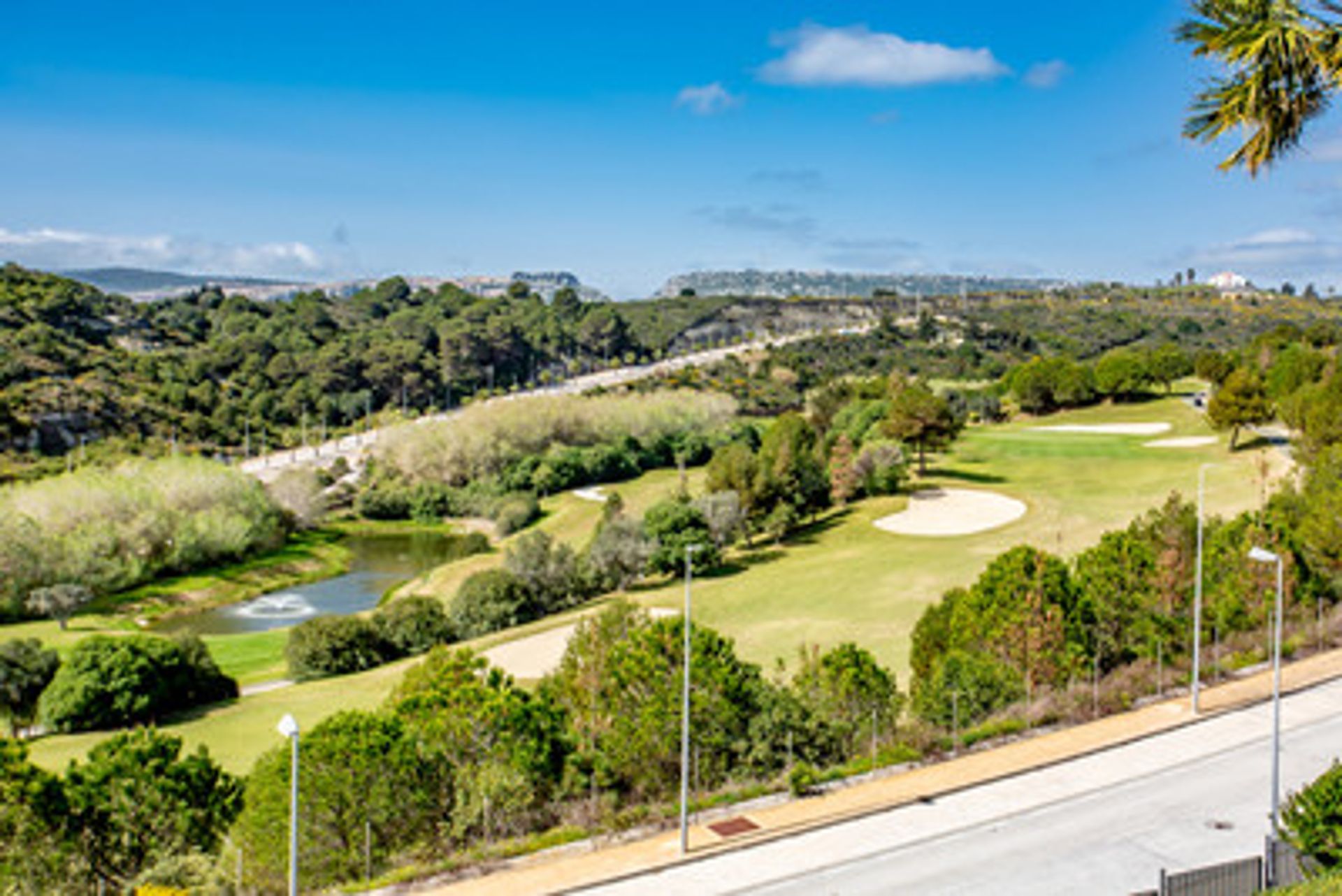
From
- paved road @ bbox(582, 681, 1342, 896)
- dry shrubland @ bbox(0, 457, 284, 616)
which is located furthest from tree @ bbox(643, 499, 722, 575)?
dry shrubland @ bbox(0, 457, 284, 616)

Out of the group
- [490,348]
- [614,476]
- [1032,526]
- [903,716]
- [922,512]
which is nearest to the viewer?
[903,716]

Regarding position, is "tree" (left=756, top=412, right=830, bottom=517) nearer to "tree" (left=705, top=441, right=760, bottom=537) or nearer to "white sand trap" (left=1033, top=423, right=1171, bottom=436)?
"tree" (left=705, top=441, right=760, bottom=537)

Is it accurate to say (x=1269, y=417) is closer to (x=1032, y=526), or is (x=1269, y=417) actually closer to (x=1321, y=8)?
(x=1032, y=526)

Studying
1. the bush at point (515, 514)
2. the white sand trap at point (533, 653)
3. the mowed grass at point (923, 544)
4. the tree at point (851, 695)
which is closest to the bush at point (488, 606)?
the white sand trap at point (533, 653)

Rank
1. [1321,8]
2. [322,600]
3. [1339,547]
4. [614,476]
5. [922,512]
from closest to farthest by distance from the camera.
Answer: [1321,8] → [1339,547] → [922,512] → [322,600] → [614,476]

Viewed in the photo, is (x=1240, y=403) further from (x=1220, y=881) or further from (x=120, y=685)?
(x=120, y=685)

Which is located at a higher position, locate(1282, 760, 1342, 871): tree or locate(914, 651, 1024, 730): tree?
locate(1282, 760, 1342, 871): tree

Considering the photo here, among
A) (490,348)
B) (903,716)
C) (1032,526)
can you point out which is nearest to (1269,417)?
(1032,526)

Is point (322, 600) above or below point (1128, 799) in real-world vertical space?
below
